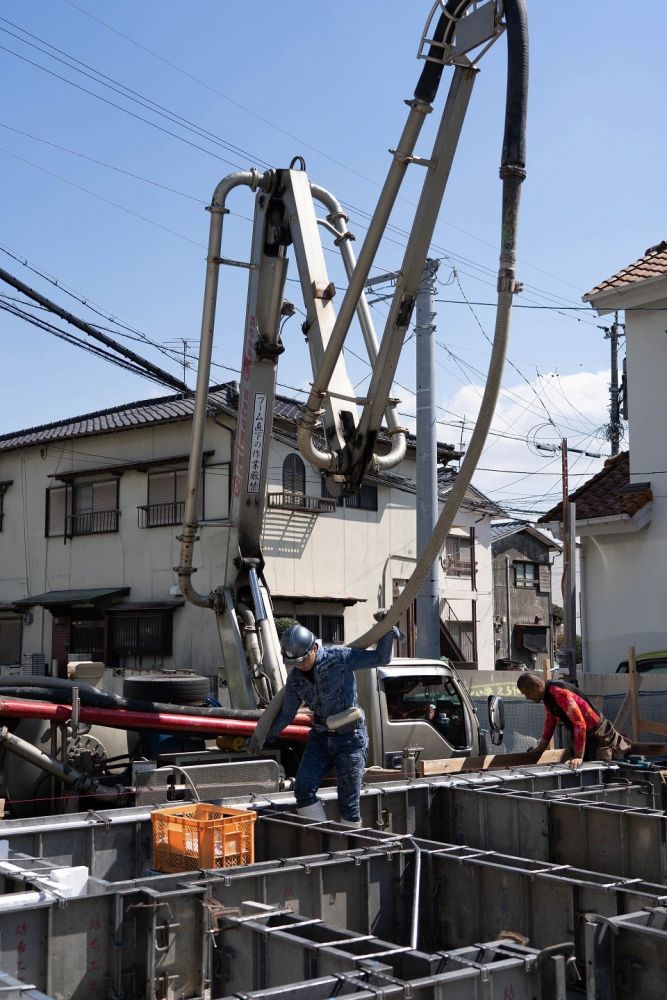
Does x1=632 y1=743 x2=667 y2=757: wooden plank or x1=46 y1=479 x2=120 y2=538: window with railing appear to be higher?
x1=46 y1=479 x2=120 y2=538: window with railing

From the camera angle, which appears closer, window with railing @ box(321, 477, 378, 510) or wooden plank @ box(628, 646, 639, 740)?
wooden plank @ box(628, 646, 639, 740)

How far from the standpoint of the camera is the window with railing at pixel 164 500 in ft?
95.5

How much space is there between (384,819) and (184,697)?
391cm

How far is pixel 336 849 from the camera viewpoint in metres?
6.82

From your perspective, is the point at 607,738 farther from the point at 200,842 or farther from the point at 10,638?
the point at 10,638

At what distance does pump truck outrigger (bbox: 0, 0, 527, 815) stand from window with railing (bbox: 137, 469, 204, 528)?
17797mm

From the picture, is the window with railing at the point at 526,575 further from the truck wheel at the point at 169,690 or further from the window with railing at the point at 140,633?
the truck wheel at the point at 169,690

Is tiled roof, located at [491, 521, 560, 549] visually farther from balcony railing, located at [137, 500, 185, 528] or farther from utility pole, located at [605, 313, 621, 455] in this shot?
balcony railing, located at [137, 500, 185, 528]

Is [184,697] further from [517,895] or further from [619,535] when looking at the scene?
[619,535]

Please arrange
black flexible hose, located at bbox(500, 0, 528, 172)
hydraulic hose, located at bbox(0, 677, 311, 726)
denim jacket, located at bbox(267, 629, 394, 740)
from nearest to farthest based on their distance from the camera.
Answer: black flexible hose, located at bbox(500, 0, 528, 172), denim jacket, located at bbox(267, 629, 394, 740), hydraulic hose, located at bbox(0, 677, 311, 726)

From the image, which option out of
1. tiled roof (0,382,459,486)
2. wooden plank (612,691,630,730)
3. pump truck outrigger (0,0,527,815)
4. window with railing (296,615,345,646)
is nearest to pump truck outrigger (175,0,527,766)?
pump truck outrigger (0,0,527,815)

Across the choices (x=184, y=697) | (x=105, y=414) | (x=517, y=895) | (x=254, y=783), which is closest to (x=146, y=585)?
(x=105, y=414)

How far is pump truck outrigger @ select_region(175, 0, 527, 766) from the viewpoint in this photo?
27.3 ft

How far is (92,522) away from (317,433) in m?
22.1
